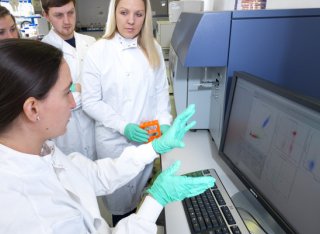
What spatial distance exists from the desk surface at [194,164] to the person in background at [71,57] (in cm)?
64

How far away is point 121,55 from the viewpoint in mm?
1288

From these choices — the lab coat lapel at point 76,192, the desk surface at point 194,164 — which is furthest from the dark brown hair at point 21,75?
the desk surface at point 194,164

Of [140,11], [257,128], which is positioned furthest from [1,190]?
[140,11]

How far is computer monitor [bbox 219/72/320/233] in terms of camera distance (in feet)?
1.86

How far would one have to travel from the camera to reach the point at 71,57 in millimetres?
1555

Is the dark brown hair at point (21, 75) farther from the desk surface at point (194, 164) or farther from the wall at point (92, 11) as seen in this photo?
the wall at point (92, 11)

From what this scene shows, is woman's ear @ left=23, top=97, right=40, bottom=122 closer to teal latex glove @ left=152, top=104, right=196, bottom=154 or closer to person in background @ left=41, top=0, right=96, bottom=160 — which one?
teal latex glove @ left=152, top=104, right=196, bottom=154

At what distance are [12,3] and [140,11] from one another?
12.3 ft

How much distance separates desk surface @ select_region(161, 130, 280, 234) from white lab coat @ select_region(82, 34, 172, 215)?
204 mm

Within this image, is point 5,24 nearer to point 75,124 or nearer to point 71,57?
point 71,57

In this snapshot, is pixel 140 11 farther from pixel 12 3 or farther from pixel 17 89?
pixel 12 3

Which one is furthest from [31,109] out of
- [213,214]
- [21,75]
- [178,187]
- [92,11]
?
[92,11]

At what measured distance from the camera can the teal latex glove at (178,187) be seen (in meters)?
0.74

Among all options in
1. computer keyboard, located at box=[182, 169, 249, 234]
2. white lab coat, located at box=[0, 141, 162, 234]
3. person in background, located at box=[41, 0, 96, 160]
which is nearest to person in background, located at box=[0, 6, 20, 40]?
person in background, located at box=[41, 0, 96, 160]
